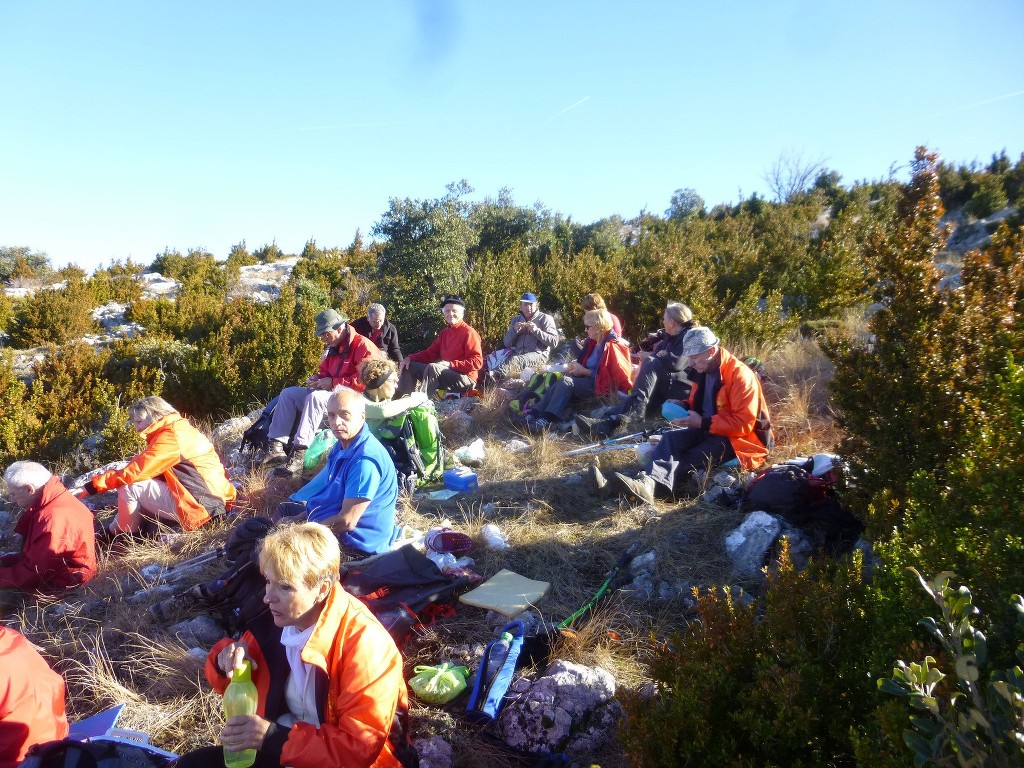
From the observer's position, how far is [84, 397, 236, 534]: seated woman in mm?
4262

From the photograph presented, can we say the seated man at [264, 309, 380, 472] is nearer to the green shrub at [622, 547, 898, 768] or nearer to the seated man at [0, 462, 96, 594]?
the seated man at [0, 462, 96, 594]

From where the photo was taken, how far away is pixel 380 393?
5051mm

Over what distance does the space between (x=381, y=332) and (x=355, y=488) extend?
175 inches

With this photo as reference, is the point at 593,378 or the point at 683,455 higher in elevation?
the point at 593,378

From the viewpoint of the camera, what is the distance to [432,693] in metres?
2.70

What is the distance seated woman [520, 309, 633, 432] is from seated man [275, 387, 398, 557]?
109 inches

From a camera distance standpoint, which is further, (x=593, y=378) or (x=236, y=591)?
(x=593, y=378)

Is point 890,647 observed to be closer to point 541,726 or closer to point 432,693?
point 541,726

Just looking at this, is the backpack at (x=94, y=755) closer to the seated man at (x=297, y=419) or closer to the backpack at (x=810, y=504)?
the backpack at (x=810, y=504)

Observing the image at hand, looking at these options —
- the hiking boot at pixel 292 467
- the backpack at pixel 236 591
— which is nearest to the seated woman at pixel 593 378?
the hiking boot at pixel 292 467

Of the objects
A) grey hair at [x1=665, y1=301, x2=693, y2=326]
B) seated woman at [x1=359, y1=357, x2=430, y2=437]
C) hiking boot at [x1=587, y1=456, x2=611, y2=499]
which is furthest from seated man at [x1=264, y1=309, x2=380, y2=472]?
grey hair at [x1=665, y1=301, x2=693, y2=326]

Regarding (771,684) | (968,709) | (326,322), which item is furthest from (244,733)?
(326,322)

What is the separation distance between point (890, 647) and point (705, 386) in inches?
125

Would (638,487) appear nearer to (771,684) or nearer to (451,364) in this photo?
(771,684)
